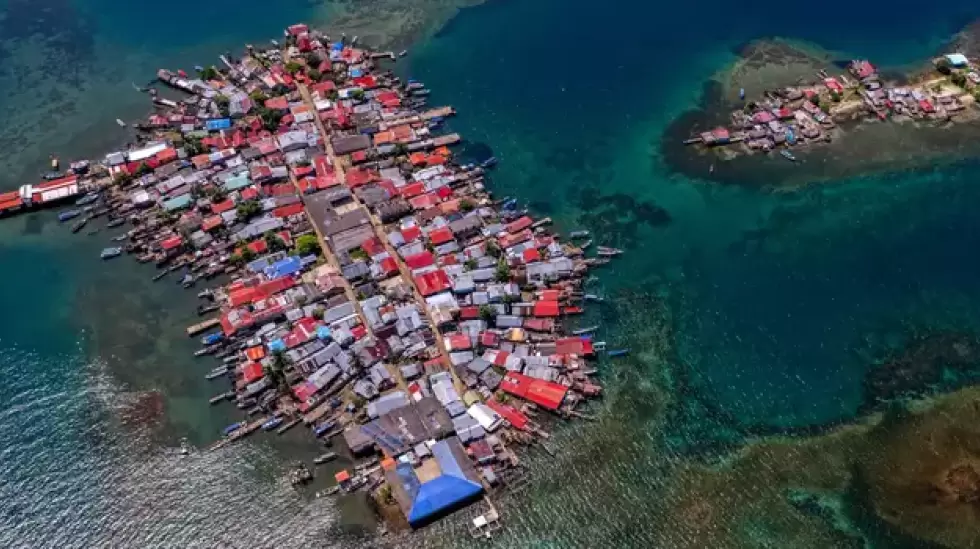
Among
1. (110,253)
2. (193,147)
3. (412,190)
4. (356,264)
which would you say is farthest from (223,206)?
(412,190)

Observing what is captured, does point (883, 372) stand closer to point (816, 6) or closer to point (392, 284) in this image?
point (392, 284)

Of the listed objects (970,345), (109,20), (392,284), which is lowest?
(970,345)

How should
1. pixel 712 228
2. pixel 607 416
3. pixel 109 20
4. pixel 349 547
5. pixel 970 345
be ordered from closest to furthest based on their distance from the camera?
1. pixel 349 547
2. pixel 607 416
3. pixel 970 345
4. pixel 712 228
5. pixel 109 20

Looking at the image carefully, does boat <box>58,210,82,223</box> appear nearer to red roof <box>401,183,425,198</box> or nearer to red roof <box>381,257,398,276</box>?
red roof <box>381,257,398,276</box>

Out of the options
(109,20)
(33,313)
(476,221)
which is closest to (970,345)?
(476,221)

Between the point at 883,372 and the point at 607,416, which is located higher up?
the point at 607,416

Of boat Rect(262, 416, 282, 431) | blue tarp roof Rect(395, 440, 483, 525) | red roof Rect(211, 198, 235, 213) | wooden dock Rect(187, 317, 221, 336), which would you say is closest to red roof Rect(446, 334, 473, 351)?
blue tarp roof Rect(395, 440, 483, 525)
